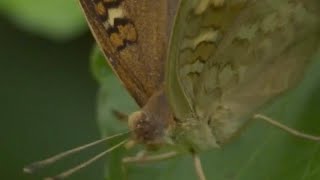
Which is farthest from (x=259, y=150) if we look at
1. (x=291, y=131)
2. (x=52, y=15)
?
(x=52, y=15)

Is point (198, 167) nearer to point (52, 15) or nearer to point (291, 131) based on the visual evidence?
point (291, 131)

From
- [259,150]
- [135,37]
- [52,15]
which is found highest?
[52,15]

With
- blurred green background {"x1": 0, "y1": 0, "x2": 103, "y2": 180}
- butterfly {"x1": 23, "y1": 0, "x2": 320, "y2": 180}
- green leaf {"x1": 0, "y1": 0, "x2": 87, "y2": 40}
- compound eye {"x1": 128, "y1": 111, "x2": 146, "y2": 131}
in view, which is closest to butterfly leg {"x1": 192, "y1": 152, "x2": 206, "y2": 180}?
butterfly {"x1": 23, "y1": 0, "x2": 320, "y2": 180}

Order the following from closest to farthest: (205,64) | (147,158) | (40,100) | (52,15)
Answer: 1. (205,64)
2. (147,158)
3. (52,15)
4. (40,100)

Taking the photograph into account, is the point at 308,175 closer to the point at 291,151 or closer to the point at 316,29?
the point at 291,151

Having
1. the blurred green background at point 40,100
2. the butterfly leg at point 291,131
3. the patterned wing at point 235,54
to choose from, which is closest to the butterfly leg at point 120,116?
the patterned wing at point 235,54

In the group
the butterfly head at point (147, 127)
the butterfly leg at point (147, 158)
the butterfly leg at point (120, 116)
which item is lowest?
the butterfly leg at point (147, 158)

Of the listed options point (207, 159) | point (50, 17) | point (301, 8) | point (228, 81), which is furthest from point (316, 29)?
point (50, 17)

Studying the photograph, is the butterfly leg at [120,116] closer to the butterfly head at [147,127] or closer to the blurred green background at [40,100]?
the butterfly head at [147,127]
